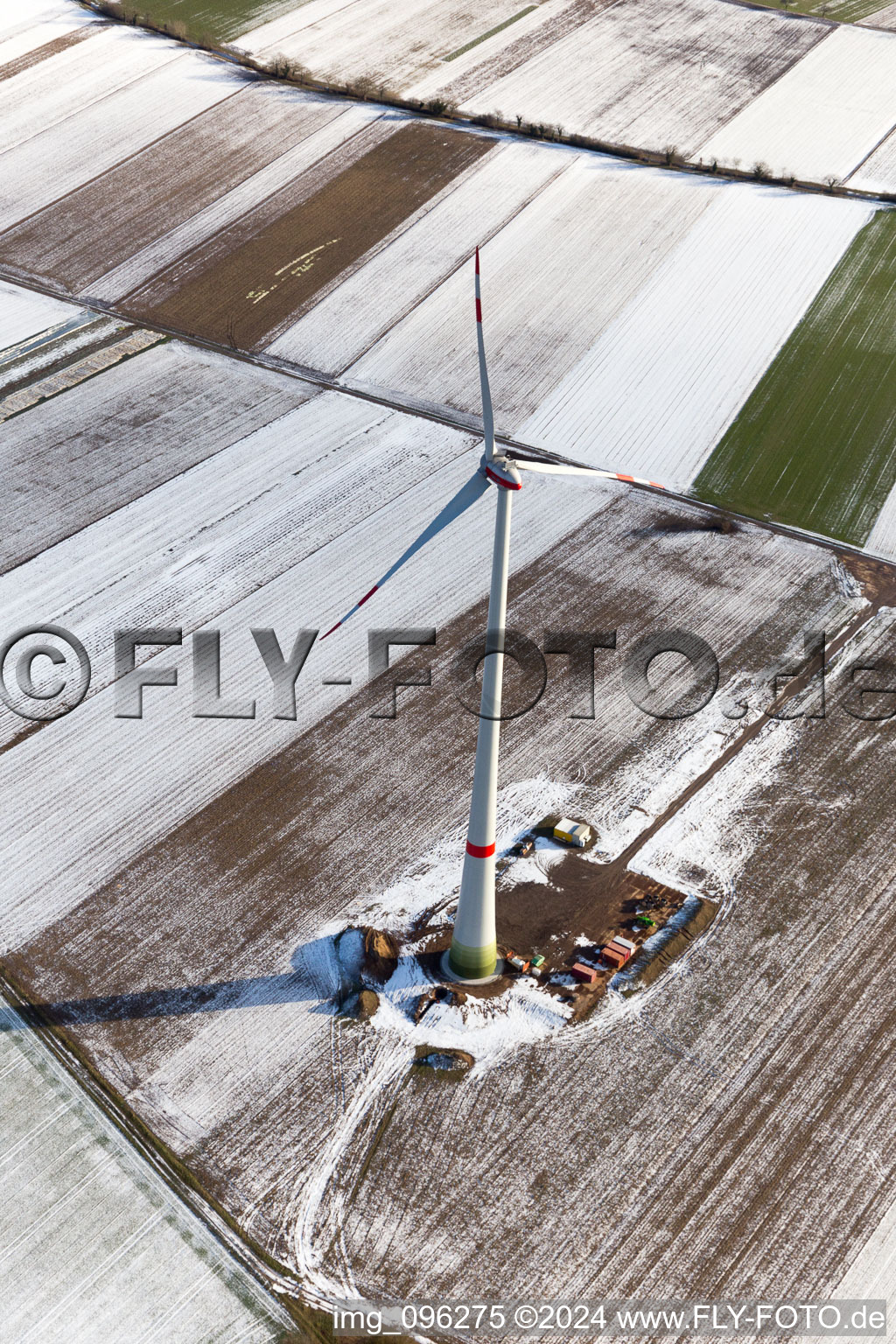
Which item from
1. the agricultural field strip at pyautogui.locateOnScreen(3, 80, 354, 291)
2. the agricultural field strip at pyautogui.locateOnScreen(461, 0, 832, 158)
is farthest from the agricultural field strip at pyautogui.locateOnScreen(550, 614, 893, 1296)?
the agricultural field strip at pyautogui.locateOnScreen(461, 0, 832, 158)

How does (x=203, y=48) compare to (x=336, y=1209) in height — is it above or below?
above

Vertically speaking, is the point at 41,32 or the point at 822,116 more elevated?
the point at 41,32

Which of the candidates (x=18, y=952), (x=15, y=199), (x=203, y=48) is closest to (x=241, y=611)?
(x=18, y=952)

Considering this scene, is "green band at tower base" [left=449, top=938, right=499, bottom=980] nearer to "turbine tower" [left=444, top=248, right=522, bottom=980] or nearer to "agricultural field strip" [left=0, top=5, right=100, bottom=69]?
"turbine tower" [left=444, top=248, right=522, bottom=980]

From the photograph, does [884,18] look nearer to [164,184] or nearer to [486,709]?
[164,184]

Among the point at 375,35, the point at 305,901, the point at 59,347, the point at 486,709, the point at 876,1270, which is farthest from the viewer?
the point at 375,35

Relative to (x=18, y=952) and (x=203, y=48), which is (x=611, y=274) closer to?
(x=203, y=48)

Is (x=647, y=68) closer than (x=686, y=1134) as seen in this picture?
No

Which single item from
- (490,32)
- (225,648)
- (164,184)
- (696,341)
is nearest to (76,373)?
(164,184)
